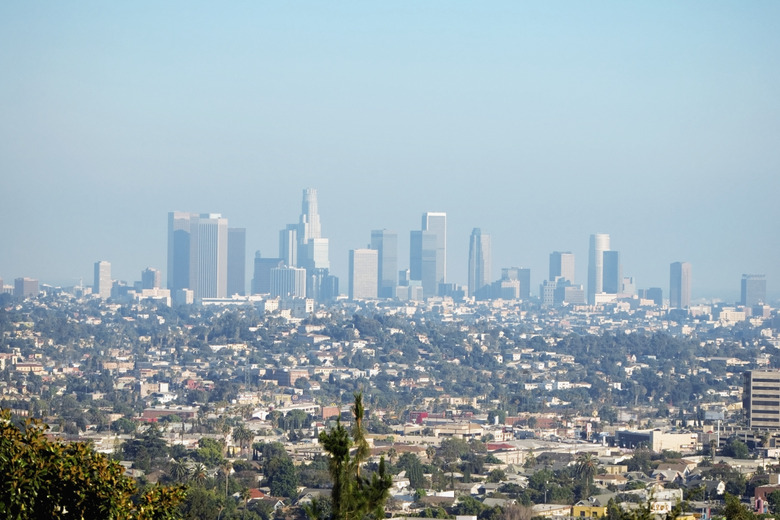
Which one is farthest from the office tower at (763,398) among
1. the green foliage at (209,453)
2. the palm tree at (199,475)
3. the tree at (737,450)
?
the palm tree at (199,475)

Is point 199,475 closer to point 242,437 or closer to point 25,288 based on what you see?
point 242,437

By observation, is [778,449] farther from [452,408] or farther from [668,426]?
[452,408]

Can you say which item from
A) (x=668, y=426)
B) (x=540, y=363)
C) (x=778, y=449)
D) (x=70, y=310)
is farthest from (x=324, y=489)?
(x=70, y=310)

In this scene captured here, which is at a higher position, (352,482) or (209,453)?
(352,482)

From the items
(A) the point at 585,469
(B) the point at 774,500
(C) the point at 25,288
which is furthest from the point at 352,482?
(C) the point at 25,288

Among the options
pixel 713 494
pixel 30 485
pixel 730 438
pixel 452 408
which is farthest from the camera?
pixel 452 408

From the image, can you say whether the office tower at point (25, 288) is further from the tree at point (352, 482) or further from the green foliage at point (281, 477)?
the tree at point (352, 482)

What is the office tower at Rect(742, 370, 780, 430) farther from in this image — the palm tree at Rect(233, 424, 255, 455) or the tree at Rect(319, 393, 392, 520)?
the tree at Rect(319, 393, 392, 520)
